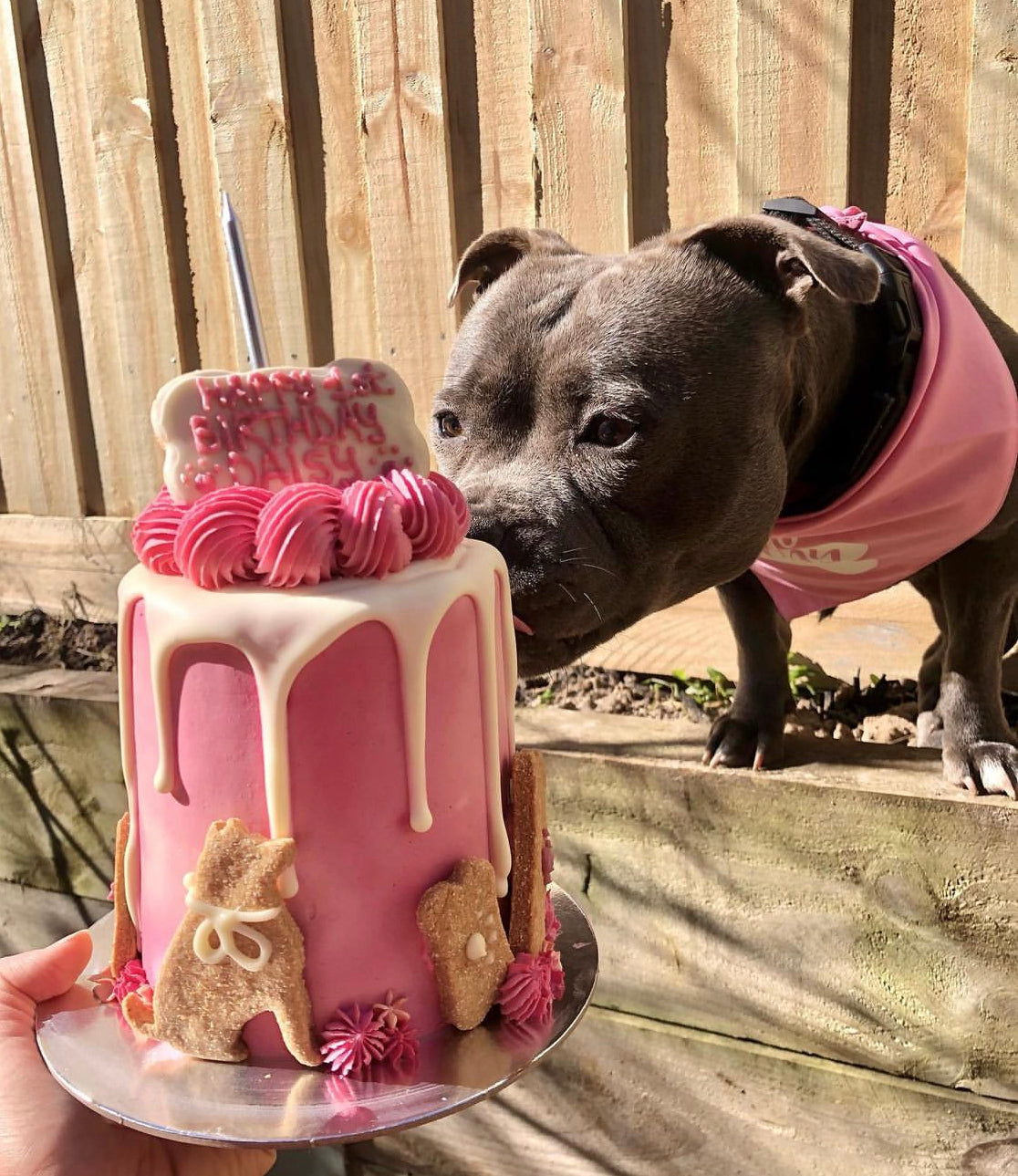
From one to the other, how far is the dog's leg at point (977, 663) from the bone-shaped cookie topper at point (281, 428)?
1.51 m

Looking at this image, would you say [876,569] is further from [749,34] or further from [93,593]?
[93,593]

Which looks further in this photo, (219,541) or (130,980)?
(130,980)

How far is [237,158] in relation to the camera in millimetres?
3283

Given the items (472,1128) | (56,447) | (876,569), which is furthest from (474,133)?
(472,1128)

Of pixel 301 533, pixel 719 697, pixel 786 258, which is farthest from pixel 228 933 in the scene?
pixel 719 697

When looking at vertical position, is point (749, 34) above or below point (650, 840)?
above

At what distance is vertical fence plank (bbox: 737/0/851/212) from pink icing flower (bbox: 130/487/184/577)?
2083 mm

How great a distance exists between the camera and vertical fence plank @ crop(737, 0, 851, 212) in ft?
8.46

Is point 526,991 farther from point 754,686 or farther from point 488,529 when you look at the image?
point 754,686

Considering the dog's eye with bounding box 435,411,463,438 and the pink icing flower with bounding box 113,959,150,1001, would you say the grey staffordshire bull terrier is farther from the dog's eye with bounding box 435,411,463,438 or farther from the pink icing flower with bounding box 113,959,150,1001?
the pink icing flower with bounding box 113,959,150,1001

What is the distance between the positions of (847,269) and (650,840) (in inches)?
51.5

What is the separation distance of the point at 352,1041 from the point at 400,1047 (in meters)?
0.06

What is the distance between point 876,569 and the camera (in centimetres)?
253

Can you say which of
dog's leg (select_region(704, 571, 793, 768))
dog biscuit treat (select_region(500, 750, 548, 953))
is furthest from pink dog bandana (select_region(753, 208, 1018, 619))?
dog biscuit treat (select_region(500, 750, 548, 953))
